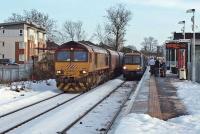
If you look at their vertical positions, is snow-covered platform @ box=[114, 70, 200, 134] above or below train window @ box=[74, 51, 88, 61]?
below

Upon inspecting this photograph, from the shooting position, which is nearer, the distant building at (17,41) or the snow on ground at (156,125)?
the snow on ground at (156,125)

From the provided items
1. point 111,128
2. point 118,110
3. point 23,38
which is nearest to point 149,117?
point 111,128

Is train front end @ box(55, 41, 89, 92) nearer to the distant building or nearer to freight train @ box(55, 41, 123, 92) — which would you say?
freight train @ box(55, 41, 123, 92)

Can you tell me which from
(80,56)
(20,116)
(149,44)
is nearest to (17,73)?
(80,56)

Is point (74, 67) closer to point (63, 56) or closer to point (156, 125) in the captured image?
point (63, 56)

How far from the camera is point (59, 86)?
97.2 ft

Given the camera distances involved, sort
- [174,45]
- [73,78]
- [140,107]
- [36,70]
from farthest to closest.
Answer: [36,70], [174,45], [73,78], [140,107]

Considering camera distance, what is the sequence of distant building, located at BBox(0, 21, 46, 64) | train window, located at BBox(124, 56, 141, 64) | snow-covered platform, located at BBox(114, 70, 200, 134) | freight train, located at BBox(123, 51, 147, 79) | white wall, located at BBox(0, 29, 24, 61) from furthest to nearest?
1. white wall, located at BBox(0, 29, 24, 61)
2. distant building, located at BBox(0, 21, 46, 64)
3. train window, located at BBox(124, 56, 141, 64)
4. freight train, located at BBox(123, 51, 147, 79)
5. snow-covered platform, located at BBox(114, 70, 200, 134)

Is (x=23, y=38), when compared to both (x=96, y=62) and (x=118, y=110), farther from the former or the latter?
(x=118, y=110)

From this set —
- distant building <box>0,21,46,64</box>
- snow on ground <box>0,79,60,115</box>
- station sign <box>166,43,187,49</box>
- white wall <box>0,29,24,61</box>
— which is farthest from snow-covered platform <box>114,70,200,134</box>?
white wall <box>0,29,24,61</box>

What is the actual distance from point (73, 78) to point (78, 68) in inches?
26.3

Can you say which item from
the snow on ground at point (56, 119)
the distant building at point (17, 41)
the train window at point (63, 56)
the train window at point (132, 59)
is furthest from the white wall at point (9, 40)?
the snow on ground at point (56, 119)

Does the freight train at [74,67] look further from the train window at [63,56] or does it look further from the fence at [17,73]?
the fence at [17,73]

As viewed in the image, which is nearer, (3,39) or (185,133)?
(185,133)
